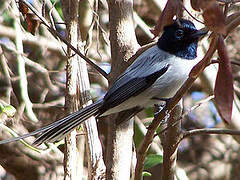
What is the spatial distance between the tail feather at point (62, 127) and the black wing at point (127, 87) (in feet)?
0.67

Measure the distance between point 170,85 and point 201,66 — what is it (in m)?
1.77

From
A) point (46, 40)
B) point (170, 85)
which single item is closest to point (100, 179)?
point (170, 85)

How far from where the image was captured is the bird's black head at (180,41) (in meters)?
3.30

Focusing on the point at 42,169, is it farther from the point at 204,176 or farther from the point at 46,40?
the point at 204,176

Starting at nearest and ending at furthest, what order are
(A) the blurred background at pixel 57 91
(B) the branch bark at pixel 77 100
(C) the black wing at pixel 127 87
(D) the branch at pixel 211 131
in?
(D) the branch at pixel 211 131 → (B) the branch bark at pixel 77 100 → (C) the black wing at pixel 127 87 → (A) the blurred background at pixel 57 91

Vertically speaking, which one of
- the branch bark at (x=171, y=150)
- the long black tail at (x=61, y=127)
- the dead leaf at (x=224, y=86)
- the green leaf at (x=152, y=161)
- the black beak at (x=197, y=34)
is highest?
the black beak at (x=197, y=34)

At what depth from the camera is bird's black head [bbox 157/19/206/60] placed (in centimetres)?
330

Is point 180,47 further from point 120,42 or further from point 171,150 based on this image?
point 171,150

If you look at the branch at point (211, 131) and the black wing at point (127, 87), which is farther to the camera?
the black wing at point (127, 87)

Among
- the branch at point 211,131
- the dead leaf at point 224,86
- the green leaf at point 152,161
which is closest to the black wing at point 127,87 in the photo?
the green leaf at point 152,161

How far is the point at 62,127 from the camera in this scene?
2.74 m

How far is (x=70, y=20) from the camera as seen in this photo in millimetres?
3012

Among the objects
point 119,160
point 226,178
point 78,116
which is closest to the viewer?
point 119,160

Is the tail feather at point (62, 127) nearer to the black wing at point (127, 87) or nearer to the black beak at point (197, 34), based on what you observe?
the black wing at point (127, 87)
